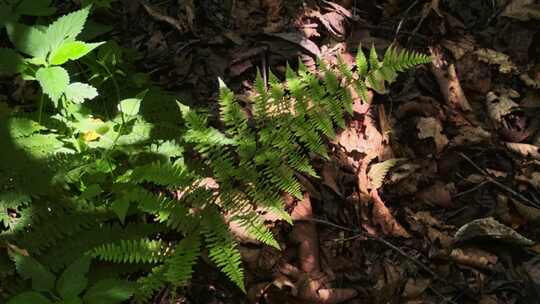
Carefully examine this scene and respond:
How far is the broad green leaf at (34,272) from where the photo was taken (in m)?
2.71

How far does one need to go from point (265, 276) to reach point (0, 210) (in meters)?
1.40

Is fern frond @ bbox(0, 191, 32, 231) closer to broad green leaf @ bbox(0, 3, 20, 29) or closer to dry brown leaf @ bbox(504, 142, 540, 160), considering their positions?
broad green leaf @ bbox(0, 3, 20, 29)

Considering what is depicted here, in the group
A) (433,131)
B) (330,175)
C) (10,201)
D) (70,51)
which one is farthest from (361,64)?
(10,201)

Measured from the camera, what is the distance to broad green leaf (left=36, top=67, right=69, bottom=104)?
9.56 feet

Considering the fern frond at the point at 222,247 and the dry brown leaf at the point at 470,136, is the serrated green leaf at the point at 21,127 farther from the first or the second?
the dry brown leaf at the point at 470,136

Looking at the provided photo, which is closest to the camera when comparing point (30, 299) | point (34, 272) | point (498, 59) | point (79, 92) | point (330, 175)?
point (30, 299)

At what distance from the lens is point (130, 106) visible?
3.41m

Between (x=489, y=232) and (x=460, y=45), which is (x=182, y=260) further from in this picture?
(x=460, y=45)

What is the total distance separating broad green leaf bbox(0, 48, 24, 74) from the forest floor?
1174 millimetres

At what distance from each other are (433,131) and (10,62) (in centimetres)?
258

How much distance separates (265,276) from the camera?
10.5 ft

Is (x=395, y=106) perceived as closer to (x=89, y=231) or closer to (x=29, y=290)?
(x=89, y=231)

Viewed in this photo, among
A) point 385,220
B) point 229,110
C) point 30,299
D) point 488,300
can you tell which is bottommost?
point 488,300

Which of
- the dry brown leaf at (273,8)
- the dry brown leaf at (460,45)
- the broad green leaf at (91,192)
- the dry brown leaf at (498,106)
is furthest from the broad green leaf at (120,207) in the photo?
the dry brown leaf at (460,45)
